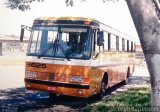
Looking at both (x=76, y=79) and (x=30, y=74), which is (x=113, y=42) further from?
(x=30, y=74)

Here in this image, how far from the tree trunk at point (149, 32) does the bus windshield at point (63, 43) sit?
16.3 feet

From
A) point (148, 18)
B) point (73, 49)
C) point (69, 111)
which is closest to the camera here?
point (148, 18)

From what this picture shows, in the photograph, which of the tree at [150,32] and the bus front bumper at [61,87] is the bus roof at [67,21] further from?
the tree at [150,32]

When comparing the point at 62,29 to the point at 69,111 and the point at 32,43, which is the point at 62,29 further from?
the point at 69,111

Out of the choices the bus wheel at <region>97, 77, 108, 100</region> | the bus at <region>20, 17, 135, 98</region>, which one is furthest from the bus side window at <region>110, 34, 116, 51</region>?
the bus at <region>20, 17, 135, 98</region>

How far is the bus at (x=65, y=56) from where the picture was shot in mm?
10950

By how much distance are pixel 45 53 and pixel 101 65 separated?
8.10ft

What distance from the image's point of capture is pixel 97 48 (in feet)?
38.0

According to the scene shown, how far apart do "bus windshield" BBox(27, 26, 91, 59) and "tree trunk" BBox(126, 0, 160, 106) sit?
16.3 feet

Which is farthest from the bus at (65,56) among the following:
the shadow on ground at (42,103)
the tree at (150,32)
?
the tree at (150,32)

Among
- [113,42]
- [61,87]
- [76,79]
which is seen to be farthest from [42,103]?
[113,42]

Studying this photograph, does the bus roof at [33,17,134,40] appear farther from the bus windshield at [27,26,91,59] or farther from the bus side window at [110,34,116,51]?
the bus side window at [110,34,116,51]

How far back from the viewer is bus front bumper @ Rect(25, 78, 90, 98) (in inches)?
428

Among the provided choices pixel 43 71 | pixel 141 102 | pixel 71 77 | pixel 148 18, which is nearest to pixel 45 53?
pixel 43 71
